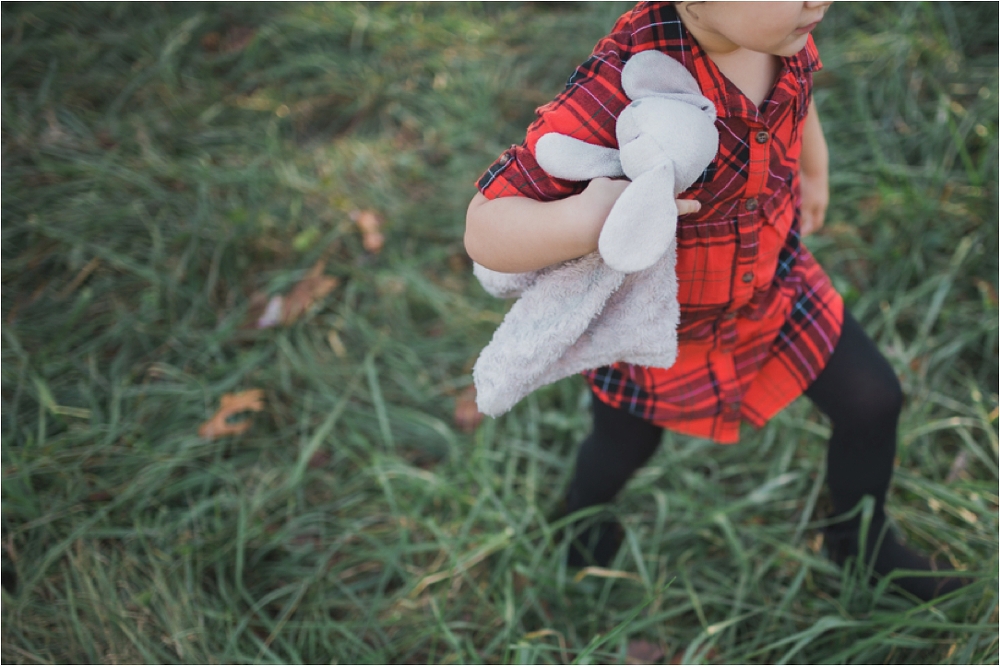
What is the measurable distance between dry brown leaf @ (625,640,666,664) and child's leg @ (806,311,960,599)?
0.42 meters

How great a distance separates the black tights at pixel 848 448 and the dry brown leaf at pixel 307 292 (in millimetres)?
936

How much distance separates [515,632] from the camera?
4.40ft

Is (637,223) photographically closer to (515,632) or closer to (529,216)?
(529,216)

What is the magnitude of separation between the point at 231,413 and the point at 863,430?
4.41 feet

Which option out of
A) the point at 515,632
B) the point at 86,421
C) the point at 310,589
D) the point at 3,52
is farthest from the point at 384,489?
the point at 3,52

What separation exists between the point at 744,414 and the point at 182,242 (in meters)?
1.60

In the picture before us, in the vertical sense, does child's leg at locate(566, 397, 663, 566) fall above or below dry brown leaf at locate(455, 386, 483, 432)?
above

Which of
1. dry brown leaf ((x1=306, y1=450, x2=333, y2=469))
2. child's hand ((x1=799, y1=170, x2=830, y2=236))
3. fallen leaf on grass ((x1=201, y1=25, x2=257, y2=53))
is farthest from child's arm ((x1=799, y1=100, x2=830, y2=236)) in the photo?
fallen leaf on grass ((x1=201, y1=25, x2=257, y2=53))

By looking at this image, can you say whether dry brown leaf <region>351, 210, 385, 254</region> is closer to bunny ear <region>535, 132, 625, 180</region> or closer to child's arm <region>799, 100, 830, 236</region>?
child's arm <region>799, 100, 830, 236</region>

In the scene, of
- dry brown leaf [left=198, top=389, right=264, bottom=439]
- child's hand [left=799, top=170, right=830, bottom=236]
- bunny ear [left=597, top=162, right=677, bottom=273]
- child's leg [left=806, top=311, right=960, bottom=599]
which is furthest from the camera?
dry brown leaf [left=198, top=389, right=264, bottom=439]

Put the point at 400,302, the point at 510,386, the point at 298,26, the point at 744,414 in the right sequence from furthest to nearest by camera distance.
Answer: the point at 298,26 < the point at 400,302 < the point at 744,414 < the point at 510,386

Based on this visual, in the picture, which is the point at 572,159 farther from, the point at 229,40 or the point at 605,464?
the point at 229,40

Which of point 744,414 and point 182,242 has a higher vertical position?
point 744,414

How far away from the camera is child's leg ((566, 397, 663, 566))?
1.20 metres
